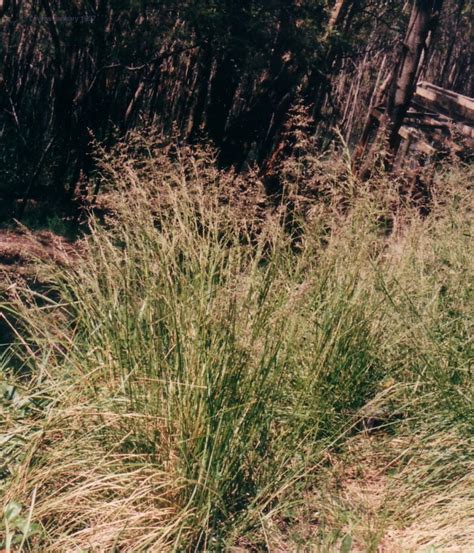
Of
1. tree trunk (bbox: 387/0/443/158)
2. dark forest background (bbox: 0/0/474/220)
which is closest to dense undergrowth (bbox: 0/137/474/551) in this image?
tree trunk (bbox: 387/0/443/158)

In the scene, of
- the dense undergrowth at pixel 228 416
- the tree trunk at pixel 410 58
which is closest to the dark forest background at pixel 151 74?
the tree trunk at pixel 410 58

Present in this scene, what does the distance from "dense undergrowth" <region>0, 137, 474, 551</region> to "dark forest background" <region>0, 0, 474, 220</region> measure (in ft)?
11.5

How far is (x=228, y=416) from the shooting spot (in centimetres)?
235

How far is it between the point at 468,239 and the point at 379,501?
6.24 ft

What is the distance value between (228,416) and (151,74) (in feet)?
18.4

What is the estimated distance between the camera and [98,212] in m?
7.73

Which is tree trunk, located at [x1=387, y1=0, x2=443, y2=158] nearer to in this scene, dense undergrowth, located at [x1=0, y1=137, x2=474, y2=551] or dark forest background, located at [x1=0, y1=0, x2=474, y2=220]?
dark forest background, located at [x1=0, y1=0, x2=474, y2=220]

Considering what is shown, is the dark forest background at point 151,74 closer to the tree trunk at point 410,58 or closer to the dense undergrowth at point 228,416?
the tree trunk at point 410,58

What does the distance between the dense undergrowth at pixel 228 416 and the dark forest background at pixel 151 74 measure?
11.5 feet

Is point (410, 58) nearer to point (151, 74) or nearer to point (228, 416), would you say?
point (151, 74)

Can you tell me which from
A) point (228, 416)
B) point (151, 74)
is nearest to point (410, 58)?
point (151, 74)

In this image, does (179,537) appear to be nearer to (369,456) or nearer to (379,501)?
(379,501)

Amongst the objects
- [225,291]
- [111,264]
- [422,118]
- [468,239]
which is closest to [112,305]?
[111,264]

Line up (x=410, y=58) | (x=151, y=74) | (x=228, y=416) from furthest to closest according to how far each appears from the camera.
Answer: (x=151, y=74) → (x=410, y=58) → (x=228, y=416)
